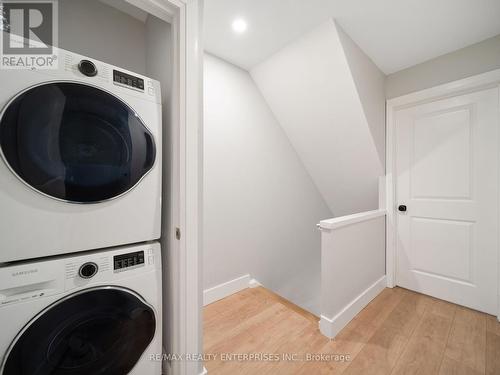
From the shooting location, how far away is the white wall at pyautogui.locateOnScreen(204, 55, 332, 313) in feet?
6.05

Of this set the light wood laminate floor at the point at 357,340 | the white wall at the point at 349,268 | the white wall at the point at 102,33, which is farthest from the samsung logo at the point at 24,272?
the white wall at the point at 349,268

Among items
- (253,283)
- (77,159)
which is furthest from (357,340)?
(77,159)

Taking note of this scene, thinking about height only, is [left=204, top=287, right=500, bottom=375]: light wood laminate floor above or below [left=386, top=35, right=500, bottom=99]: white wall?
below

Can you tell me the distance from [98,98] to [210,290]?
5.42 feet

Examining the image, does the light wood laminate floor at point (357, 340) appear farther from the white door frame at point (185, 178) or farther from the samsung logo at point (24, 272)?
the samsung logo at point (24, 272)

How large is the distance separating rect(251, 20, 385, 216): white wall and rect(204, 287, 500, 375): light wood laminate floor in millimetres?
1237

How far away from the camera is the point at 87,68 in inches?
32.1

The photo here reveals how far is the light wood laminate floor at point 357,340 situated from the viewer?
4.06 feet

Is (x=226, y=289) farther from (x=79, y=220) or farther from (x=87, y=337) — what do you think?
(x=79, y=220)

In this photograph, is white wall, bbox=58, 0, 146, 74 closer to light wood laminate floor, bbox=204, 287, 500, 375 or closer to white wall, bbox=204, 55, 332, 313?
white wall, bbox=204, 55, 332, 313

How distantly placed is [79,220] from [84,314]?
368 millimetres

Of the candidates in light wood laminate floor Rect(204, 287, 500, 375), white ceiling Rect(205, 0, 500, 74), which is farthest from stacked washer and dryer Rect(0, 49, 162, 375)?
white ceiling Rect(205, 0, 500, 74)

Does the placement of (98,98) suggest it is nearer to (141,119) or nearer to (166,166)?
(141,119)

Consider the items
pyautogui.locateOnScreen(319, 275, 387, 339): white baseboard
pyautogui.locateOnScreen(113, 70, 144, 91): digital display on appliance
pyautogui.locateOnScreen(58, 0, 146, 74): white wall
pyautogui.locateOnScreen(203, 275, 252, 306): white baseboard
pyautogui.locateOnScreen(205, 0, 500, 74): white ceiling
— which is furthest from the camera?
pyautogui.locateOnScreen(203, 275, 252, 306): white baseboard
